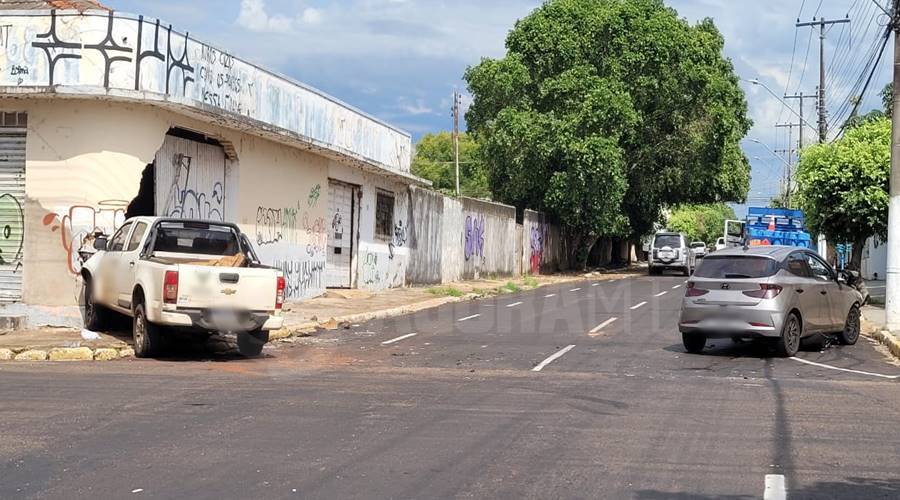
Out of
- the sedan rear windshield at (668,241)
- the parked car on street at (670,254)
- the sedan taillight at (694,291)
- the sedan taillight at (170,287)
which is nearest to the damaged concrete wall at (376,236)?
the sedan taillight at (694,291)

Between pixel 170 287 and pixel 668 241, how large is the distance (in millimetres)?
35232

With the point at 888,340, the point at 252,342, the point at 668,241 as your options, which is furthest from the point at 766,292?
the point at 668,241

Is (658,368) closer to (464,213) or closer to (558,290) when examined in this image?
(558,290)

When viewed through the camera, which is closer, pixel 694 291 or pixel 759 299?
pixel 759 299

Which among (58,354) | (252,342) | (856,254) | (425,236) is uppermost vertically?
(425,236)

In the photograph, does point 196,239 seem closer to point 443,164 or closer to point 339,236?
point 339,236

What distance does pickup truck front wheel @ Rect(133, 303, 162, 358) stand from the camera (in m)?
13.3

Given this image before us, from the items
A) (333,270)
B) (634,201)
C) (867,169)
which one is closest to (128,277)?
(333,270)

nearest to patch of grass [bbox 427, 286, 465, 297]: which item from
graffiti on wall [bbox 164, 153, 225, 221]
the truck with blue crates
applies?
graffiti on wall [bbox 164, 153, 225, 221]

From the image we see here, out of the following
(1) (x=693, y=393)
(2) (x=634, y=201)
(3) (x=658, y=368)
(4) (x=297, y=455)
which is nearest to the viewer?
(4) (x=297, y=455)

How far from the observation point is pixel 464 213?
34375 millimetres

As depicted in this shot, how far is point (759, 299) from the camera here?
47.3ft

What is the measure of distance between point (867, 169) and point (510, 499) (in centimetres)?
2190

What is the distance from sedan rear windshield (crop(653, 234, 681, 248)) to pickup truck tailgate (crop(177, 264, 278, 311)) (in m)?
33.8
